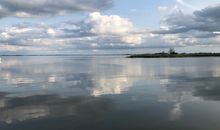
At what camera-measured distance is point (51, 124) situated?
17172 millimetres

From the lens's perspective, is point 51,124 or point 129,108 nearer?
point 51,124

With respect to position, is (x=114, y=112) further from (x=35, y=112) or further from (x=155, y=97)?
(x=155, y=97)

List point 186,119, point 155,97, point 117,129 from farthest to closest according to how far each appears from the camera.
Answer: point 155,97, point 186,119, point 117,129

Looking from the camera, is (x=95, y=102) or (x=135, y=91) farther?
(x=135, y=91)

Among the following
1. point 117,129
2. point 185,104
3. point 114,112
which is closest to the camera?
point 117,129

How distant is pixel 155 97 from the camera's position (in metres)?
26.2

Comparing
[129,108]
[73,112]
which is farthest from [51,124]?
[129,108]

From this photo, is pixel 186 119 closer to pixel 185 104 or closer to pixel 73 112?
pixel 185 104

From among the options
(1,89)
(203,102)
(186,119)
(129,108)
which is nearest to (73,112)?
(129,108)

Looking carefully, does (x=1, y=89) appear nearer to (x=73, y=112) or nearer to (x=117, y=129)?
(x=73, y=112)

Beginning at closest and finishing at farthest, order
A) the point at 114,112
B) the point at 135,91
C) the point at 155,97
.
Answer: the point at 114,112
the point at 155,97
the point at 135,91

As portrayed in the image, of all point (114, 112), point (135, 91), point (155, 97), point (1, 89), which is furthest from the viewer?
point (1, 89)

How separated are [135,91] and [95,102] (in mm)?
6426

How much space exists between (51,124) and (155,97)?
1130 cm
